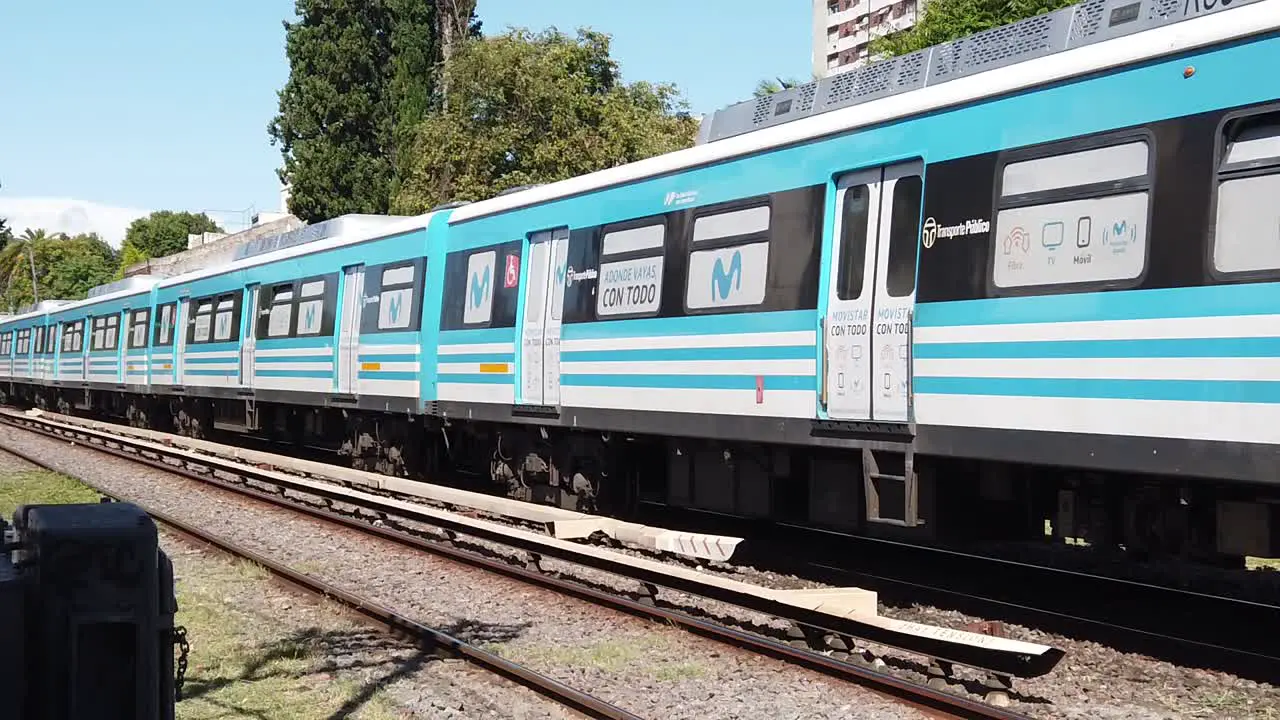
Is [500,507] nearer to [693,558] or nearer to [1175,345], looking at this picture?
[693,558]

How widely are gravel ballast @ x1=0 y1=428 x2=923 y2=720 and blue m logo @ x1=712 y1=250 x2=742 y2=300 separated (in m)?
2.74

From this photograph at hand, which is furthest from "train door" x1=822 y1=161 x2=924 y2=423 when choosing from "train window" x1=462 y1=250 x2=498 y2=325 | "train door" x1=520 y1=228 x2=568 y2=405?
"train window" x1=462 y1=250 x2=498 y2=325

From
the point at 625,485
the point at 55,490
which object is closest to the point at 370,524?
the point at 625,485

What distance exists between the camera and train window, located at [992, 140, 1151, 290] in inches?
275

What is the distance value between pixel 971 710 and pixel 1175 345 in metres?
2.31

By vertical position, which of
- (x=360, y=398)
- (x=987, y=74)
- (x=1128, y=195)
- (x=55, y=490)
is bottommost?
(x=55, y=490)

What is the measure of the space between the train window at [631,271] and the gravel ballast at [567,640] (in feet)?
8.92

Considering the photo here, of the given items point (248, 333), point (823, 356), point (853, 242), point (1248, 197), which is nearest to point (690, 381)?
point (823, 356)

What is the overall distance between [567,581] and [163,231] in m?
134

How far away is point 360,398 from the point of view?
17.0 meters

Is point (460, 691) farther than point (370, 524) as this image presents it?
No

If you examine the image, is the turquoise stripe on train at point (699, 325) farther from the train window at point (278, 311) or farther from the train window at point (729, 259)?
the train window at point (278, 311)

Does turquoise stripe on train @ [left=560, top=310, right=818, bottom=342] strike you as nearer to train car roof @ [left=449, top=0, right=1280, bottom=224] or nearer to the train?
the train

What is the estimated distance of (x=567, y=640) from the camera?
7848 millimetres
